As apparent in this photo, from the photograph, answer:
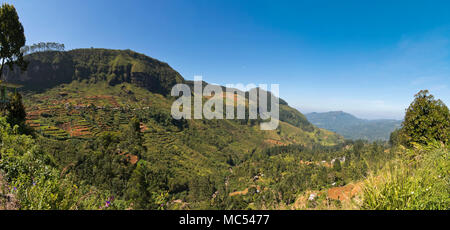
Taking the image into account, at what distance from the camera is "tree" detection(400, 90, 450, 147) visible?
38.1 feet

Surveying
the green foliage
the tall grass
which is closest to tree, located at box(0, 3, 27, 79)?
the green foliage

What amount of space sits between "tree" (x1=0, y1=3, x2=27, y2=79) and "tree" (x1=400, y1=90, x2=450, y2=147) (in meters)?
29.8

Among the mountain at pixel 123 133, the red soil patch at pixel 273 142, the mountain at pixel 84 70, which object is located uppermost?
the mountain at pixel 84 70

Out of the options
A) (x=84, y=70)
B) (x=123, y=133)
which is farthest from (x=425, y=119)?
(x=84, y=70)

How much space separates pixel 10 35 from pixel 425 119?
31094mm

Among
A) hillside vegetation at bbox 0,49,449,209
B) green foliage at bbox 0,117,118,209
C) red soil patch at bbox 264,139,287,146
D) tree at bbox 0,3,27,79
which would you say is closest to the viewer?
green foliage at bbox 0,117,118,209

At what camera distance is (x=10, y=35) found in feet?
37.7

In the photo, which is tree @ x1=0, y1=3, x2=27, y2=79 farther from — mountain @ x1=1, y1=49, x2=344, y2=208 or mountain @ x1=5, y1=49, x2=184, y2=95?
mountain @ x1=5, y1=49, x2=184, y2=95

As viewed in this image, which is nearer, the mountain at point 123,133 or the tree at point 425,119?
the tree at point 425,119

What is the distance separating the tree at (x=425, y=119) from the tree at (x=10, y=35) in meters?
29.8

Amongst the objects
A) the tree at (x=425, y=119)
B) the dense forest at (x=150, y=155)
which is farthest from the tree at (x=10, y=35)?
the tree at (x=425, y=119)

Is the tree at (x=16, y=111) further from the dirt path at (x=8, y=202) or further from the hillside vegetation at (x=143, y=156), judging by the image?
Answer: the dirt path at (x=8, y=202)

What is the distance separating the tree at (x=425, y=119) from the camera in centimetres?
1161
